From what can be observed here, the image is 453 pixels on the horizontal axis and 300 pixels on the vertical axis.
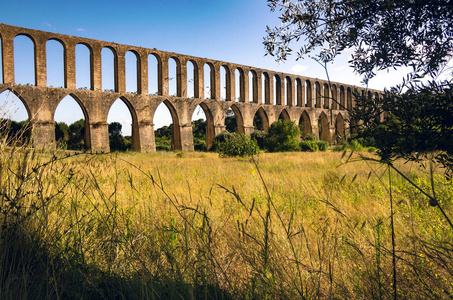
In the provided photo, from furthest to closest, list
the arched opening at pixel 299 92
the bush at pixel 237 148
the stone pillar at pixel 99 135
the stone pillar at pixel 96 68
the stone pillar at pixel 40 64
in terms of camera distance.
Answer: the arched opening at pixel 299 92 < the stone pillar at pixel 96 68 < the stone pillar at pixel 99 135 < the stone pillar at pixel 40 64 < the bush at pixel 237 148

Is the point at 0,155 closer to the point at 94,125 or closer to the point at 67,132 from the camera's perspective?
the point at 94,125

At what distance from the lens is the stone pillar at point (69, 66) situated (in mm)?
21391

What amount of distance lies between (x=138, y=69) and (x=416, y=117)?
2515 cm

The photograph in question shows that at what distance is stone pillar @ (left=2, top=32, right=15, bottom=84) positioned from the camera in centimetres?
1914

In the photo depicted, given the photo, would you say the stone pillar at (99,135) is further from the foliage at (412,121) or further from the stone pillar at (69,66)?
the foliage at (412,121)

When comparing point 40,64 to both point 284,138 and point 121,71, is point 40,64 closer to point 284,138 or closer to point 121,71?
point 121,71

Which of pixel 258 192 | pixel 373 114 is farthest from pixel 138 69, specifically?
pixel 373 114

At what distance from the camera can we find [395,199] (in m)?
3.58

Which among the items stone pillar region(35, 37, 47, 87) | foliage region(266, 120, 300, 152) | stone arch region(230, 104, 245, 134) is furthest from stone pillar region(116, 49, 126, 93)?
foliage region(266, 120, 300, 152)

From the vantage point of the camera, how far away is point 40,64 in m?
20.4

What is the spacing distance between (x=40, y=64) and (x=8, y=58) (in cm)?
174

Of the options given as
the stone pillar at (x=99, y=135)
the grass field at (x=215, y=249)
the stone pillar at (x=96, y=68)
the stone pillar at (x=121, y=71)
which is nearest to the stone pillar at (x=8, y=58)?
the stone pillar at (x=96, y=68)

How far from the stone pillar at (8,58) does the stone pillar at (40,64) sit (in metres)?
1.32

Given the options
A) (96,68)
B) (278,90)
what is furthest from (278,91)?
(96,68)
